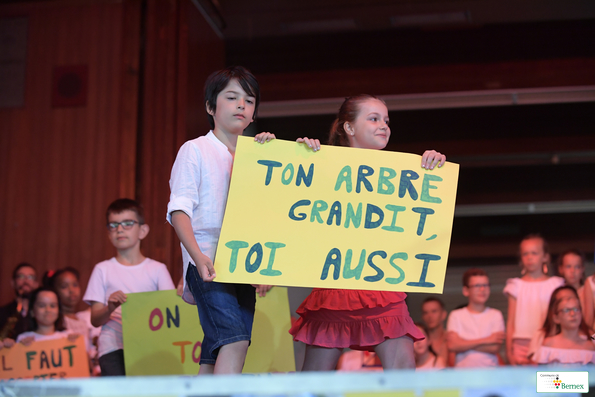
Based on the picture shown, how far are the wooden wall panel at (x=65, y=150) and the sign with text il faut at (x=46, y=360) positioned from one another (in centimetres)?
127

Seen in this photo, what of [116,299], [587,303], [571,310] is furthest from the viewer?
[587,303]

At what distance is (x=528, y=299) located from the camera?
3582mm

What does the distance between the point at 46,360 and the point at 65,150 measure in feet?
6.18

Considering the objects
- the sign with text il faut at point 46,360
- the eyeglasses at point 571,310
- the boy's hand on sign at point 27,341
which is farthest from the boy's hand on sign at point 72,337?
the eyeglasses at point 571,310

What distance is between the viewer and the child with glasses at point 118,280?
98.0 inches

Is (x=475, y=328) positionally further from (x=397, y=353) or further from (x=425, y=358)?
(x=397, y=353)

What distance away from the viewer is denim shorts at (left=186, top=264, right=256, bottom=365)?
1545mm

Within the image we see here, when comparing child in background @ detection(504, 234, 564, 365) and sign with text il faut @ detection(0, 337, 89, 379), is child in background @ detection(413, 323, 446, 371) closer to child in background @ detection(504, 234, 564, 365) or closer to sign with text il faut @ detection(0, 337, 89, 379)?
child in background @ detection(504, 234, 564, 365)

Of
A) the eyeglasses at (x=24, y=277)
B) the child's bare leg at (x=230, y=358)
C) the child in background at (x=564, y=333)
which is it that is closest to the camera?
the child's bare leg at (x=230, y=358)

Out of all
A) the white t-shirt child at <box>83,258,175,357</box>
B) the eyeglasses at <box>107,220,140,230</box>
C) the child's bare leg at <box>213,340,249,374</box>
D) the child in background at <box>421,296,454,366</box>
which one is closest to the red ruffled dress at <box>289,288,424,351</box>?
the child's bare leg at <box>213,340,249,374</box>

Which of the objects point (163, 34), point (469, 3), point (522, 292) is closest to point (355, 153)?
point (522, 292)

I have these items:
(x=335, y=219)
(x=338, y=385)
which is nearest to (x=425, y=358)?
(x=335, y=219)

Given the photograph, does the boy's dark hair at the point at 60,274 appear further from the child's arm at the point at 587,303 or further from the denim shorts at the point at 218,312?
the child's arm at the point at 587,303

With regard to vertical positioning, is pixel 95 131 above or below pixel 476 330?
above
